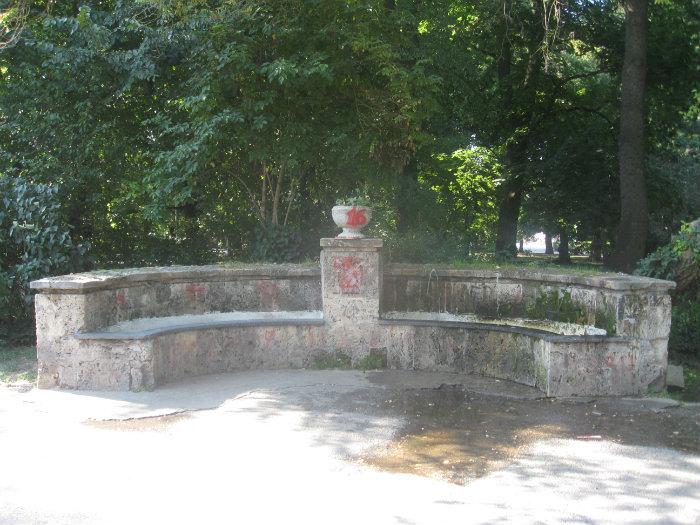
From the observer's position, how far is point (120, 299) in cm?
823

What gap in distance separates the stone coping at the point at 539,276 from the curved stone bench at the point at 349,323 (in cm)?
2

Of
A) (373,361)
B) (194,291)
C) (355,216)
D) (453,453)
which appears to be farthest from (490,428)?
(194,291)

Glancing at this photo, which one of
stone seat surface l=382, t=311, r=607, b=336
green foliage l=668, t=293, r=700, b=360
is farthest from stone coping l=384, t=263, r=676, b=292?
green foliage l=668, t=293, r=700, b=360

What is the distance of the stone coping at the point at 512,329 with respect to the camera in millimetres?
7361

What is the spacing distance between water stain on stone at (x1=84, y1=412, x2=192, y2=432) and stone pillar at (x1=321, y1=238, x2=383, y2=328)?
2.54 metres

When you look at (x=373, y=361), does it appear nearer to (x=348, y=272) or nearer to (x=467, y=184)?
(x=348, y=272)

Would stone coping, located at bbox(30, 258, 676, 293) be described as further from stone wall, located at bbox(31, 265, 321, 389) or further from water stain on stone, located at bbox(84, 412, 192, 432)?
water stain on stone, located at bbox(84, 412, 192, 432)

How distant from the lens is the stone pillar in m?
8.63

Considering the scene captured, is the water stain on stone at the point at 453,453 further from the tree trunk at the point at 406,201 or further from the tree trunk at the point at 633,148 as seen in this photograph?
the tree trunk at the point at 406,201

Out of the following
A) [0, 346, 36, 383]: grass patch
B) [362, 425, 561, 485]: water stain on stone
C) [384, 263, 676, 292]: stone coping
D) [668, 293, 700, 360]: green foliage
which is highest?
[384, 263, 676, 292]: stone coping

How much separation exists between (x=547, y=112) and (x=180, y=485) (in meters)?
14.8

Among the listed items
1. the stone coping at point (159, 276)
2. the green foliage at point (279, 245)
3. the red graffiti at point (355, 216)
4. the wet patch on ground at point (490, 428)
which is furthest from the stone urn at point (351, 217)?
the green foliage at point (279, 245)

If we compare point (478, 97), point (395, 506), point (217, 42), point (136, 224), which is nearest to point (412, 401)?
point (395, 506)

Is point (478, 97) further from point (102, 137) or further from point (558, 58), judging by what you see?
point (102, 137)
